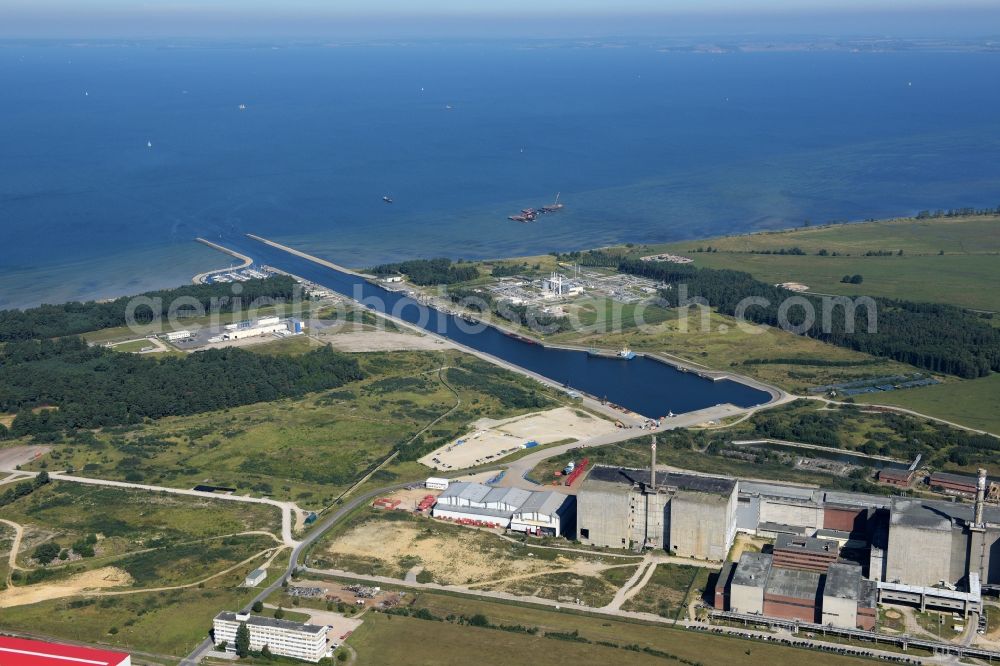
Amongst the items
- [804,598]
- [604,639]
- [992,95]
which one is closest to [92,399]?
[604,639]

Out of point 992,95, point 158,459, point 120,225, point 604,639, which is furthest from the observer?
point 992,95

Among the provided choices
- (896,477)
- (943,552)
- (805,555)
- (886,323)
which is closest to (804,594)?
(805,555)

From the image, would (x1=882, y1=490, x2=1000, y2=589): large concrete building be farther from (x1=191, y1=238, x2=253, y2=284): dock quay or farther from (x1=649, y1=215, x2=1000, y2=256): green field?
(x1=191, y1=238, x2=253, y2=284): dock quay

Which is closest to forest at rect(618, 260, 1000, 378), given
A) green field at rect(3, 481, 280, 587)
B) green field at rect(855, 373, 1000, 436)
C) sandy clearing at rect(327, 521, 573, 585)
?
green field at rect(855, 373, 1000, 436)

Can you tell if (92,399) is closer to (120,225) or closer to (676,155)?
(120,225)

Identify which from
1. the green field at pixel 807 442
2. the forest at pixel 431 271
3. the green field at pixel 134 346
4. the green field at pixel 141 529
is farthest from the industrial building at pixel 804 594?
the forest at pixel 431 271

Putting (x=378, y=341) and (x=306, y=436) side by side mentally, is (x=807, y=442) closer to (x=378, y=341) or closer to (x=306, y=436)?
(x=306, y=436)
